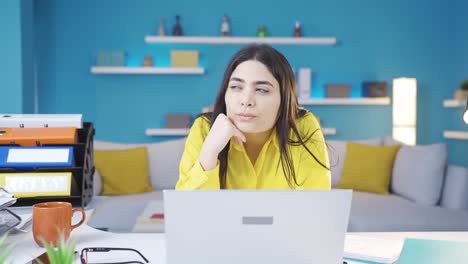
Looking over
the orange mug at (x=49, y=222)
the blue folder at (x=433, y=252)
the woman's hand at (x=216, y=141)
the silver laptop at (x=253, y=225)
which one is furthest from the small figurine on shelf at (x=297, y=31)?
Answer: the silver laptop at (x=253, y=225)

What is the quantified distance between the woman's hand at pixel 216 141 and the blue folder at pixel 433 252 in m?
0.57

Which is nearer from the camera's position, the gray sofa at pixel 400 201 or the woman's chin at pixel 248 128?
the woman's chin at pixel 248 128

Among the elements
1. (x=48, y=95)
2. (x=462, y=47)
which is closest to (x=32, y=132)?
(x=48, y=95)

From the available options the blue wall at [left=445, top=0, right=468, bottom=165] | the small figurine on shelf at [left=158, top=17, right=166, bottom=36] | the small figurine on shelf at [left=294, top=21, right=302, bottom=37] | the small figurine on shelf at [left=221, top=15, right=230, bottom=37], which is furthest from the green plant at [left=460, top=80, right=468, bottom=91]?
the small figurine on shelf at [left=158, top=17, right=166, bottom=36]

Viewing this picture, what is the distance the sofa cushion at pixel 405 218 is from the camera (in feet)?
11.4

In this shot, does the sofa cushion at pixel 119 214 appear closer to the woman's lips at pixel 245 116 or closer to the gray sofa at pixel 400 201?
the gray sofa at pixel 400 201

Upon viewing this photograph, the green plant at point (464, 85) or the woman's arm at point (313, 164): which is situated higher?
the green plant at point (464, 85)

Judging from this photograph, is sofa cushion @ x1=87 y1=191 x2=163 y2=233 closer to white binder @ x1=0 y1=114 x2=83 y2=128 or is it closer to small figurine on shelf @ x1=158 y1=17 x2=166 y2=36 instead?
white binder @ x1=0 y1=114 x2=83 y2=128

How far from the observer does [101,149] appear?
4.23 m

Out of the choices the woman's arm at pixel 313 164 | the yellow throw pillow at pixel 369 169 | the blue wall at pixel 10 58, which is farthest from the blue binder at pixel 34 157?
the blue wall at pixel 10 58

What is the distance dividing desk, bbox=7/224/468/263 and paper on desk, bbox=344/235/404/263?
0.07 meters

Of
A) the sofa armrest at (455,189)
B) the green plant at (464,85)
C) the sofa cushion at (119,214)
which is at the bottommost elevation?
the sofa cushion at (119,214)

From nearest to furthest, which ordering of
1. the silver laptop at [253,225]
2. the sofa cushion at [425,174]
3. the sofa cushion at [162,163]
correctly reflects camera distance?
the silver laptop at [253,225] → the sofa cushion at [425,174] → the sofa cushion at [162,163]

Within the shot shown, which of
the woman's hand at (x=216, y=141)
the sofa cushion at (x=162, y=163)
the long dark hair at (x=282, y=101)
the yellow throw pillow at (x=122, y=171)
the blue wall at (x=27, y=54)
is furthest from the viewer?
the blue wall at (x=27, y=54)
